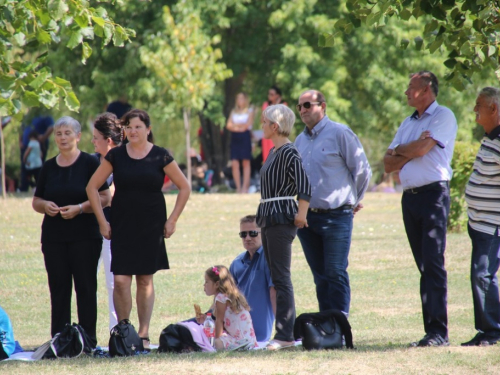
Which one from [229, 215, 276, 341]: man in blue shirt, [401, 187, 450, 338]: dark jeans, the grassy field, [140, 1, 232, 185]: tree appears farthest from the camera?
[140, 1, 232, 185]: tree

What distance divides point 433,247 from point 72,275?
3146 mm

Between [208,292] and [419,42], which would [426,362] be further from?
[419,42]

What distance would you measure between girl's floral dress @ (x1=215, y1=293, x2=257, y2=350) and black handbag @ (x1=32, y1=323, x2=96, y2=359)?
1.17 m

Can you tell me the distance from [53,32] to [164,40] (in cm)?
1561

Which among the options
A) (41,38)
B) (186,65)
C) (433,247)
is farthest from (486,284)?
(186,65)

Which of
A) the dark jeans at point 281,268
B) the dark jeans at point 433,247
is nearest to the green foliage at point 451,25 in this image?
the dark jeans at point 433,247

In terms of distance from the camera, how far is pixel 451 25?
780 cm

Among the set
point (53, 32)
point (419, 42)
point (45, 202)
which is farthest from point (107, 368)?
point (419, 42)

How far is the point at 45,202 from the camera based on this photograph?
7523 mm

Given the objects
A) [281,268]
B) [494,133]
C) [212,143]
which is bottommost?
[281,268]

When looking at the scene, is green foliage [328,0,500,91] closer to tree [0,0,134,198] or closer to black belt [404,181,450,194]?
black belt [404,181,450,194]

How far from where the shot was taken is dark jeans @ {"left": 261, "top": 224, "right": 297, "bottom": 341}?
724cm

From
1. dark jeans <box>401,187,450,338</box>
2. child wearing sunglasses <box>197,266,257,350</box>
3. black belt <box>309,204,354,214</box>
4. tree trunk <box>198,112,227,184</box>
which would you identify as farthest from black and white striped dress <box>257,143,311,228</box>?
tree trunk <box>198,112,227,184</box>

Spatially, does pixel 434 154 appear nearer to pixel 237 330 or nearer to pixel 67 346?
pixel 237 330
